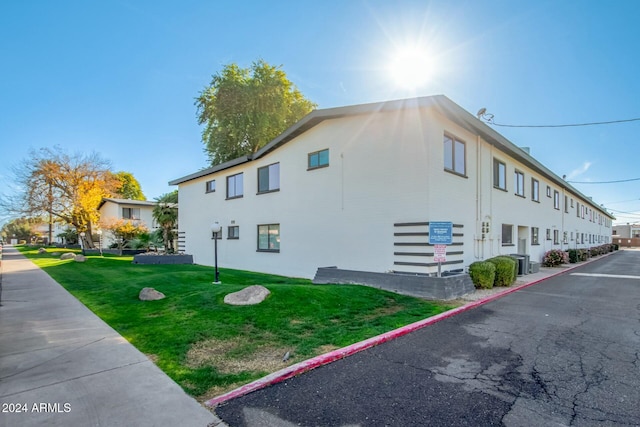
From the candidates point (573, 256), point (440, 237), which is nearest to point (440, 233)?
point (440, 237)

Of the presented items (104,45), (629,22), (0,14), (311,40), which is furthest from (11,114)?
(629,22)

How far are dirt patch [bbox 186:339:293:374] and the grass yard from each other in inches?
0.5

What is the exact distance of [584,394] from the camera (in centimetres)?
350

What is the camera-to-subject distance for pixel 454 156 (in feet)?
36.4

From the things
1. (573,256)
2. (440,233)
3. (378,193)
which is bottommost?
(573,256)

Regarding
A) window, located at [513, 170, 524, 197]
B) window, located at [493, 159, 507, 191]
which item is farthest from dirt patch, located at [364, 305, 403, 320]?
window, located at [513, 170, 524, 197]

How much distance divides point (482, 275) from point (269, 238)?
29.0 ft

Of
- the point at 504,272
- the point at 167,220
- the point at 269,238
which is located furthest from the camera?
the point at 167,220

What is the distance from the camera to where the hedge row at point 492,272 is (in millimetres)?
10273

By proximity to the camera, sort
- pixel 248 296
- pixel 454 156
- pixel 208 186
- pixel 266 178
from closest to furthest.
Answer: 1. pixel 248 296
2. pixel 454 156
3. pixel 266 178
4. pixel 208 186

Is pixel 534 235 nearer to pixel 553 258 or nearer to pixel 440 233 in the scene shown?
pixel 553 258

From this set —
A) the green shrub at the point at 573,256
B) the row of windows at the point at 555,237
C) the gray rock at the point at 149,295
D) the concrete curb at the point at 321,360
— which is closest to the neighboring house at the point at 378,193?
the row of windows at the point at 555,237

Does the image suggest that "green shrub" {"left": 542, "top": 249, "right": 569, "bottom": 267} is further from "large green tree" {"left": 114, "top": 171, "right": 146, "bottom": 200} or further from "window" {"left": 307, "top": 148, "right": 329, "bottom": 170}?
"large green tree" {"left": 114, "top": 171, "right": 146, "bottom": 200}

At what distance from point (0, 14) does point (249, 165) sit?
9.65 m
